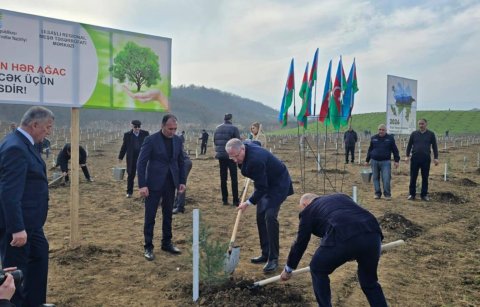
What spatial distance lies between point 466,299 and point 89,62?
553 cm

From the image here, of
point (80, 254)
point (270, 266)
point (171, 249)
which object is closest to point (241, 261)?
point (270, 266)

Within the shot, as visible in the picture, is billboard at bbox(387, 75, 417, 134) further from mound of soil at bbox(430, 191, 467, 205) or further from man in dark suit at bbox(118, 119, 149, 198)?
man in dark suit at bbox(118, 119, 149, 198)

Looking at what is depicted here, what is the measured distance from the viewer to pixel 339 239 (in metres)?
3.24

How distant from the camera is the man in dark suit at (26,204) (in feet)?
10.2

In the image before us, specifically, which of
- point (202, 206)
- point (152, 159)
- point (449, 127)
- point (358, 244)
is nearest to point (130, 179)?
point (202, 206)

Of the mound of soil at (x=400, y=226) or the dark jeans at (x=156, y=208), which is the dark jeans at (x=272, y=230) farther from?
the mound of soil at (x=400, y=226)

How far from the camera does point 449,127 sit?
75.0m

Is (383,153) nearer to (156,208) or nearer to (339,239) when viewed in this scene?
(156,208)

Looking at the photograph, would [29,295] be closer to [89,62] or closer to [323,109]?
[89,62]

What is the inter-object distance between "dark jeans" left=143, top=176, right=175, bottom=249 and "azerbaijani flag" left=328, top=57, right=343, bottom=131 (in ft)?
16.1

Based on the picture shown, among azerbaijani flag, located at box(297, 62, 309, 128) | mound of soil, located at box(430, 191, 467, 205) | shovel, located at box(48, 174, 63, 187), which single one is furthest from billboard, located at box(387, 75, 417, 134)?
shovel, located at box(48, 174, 63, 187)

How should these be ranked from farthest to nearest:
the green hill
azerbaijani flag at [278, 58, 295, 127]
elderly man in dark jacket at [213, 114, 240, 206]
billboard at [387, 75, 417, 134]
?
the green hill
billboard at [387, 75, 417, 134]
azerbaijani flag at [278, 58, 295, 127]
elderly man in dark jacket at [213, 114, 240, 206]

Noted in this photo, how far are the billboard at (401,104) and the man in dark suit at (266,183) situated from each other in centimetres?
797

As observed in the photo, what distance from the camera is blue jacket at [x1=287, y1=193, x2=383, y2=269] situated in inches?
128
